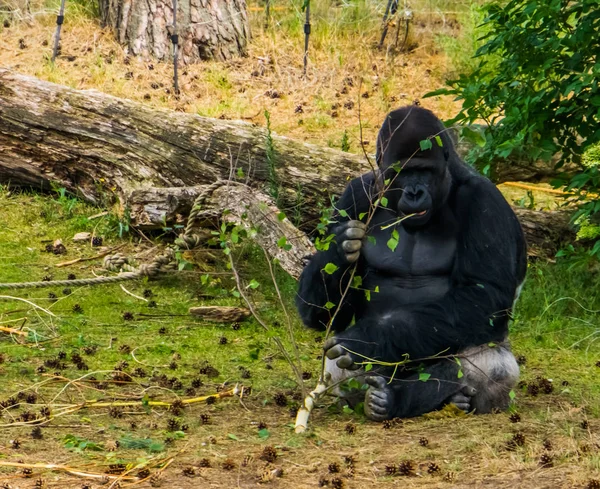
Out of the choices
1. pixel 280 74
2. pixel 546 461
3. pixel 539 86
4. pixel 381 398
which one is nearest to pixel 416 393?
pixel 381 398

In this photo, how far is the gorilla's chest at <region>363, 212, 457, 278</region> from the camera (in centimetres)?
443

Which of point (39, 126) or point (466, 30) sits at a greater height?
point (466, 30)

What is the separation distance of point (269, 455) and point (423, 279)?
127 cm

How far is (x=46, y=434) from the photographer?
3918 millimetres

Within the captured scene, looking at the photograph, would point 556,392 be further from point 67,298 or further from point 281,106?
point 281,106

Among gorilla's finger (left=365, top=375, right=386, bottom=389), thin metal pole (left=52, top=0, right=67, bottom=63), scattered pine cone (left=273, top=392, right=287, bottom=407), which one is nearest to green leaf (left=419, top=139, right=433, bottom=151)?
gorilla's finger (left=365, top=375, right=386, bottom=389)

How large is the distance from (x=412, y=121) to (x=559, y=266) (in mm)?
2586

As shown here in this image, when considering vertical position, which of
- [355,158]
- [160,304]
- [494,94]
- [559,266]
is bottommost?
[160,304]

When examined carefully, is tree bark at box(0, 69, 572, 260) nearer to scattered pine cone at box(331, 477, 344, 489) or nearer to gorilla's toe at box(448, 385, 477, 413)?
gorilla's toe at box(448, 385, 477, 413)

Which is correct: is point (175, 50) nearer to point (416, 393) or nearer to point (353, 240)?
point (353, 240)

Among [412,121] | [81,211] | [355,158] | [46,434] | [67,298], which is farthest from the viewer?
[81,211]

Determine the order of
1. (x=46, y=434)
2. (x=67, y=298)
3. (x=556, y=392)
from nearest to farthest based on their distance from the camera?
(x=46, y=434) < (x=556, y=392) < (x=67, y=298)

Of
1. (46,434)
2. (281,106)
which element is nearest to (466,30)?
(281,106)

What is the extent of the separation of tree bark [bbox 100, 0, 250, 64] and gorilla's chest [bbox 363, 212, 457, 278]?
582 cm
